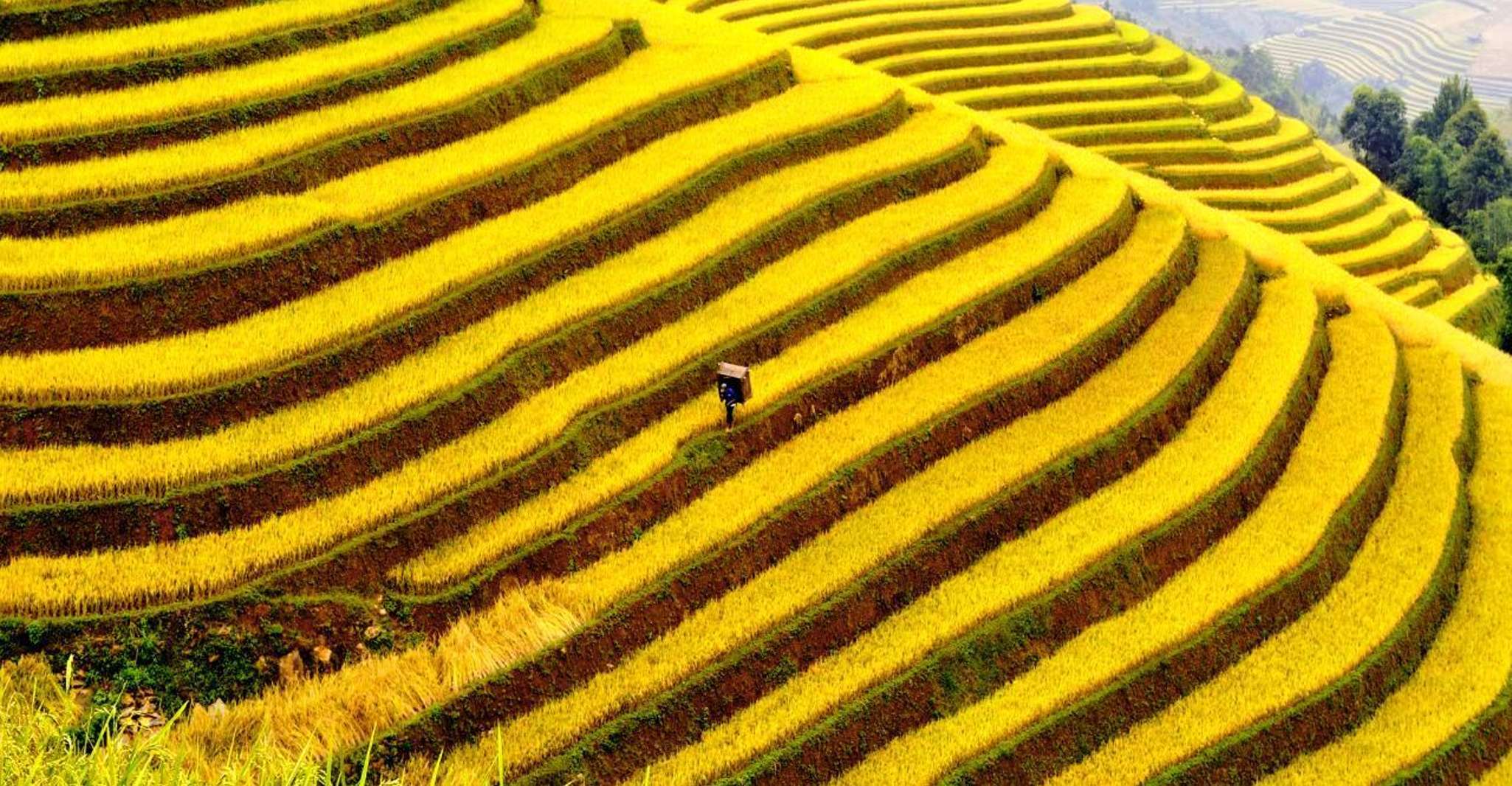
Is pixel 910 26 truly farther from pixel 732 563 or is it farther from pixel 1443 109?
pixel 1443 109

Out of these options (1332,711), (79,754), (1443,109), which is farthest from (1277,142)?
(1443,109)

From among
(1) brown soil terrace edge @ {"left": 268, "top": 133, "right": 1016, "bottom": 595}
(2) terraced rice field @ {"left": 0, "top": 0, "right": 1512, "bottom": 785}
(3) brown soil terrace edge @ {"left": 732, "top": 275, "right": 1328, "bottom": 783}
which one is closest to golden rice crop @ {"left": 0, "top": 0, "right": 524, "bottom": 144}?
(2) terraced rice field @ {"left": 0, "top": 0, "right": 1512, "bottom": 785}

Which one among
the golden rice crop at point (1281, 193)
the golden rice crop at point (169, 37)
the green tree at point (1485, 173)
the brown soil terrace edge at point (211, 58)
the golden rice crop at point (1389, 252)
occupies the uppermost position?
the golden rice crop at point (169, 37)

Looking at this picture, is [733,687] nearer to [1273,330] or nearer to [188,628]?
[188,628]

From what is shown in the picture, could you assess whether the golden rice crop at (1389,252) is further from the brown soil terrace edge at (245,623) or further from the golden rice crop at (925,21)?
the brown soil terrace edge at (245,623)

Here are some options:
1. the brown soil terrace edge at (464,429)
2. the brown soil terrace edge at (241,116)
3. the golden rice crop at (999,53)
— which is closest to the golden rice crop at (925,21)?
the golden rice crop at (999,53)

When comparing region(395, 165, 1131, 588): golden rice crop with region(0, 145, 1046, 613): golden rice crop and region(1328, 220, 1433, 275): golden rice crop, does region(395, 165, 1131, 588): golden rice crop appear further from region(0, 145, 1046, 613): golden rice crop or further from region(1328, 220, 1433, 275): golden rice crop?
region(1328, 220, 1433, 275): golden rice crop
